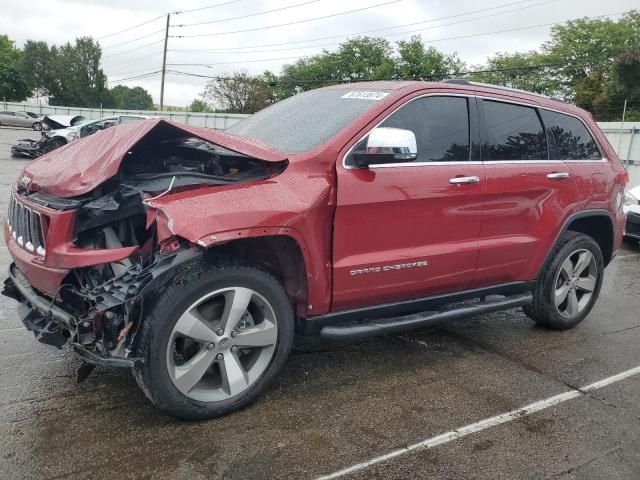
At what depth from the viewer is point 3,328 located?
434 centimetres

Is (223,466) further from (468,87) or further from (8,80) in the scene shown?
(8,80)

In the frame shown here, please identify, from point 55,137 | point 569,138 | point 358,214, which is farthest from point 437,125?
point 55,137

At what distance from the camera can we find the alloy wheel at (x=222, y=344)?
2.99 m

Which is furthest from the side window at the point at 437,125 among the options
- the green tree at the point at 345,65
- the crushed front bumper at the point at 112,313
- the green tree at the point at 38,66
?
the green tree at the point at 38,66

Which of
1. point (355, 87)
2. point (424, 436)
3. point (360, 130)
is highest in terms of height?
point (355, 87)

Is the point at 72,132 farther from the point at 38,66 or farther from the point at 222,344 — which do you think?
the point at 38,66

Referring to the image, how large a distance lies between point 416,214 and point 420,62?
67.2m

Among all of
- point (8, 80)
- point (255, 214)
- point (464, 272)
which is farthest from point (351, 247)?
point (8, 80)

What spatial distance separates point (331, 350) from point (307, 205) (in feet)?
4.83

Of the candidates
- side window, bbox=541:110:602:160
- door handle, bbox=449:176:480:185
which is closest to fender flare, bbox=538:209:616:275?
side window, bbox=541:110:602:160

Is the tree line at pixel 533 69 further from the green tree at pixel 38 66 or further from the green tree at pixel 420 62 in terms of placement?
the green tree at pixel 38 66

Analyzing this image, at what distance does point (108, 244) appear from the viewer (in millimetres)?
3055

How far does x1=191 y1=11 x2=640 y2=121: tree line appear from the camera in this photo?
41.5 m

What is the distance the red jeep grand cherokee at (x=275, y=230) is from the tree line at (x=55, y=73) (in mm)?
91417
